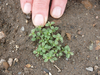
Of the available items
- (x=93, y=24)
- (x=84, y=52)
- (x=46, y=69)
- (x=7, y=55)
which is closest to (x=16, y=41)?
(x=7, y=55)

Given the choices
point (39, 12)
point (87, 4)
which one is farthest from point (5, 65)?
point (87, 4)

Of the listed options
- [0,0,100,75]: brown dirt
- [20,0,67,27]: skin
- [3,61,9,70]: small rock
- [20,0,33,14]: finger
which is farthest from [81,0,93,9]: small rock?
[3,61,9,70]: small rock

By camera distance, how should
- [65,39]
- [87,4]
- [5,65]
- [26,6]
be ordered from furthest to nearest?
[87,4] < [26,6] < [65,39] < [5,65]

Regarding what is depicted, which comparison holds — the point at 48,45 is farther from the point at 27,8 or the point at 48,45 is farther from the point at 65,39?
the point at 27,8

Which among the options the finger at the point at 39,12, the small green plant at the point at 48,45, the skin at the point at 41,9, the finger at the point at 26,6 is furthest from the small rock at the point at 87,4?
the finger at the point at 26,6

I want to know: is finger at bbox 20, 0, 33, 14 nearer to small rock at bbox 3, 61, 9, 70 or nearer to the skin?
the skin

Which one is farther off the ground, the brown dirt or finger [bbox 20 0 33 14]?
finger [bbox 20 0 33 14]

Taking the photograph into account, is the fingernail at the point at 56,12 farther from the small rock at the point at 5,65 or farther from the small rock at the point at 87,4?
the small rock at the point at 5,65

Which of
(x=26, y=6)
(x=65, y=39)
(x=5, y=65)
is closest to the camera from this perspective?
(x=5, y=65)
